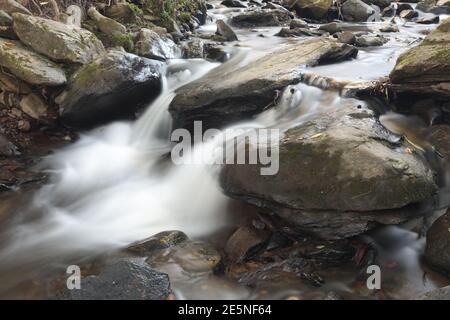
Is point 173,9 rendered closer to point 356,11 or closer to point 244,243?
point 356,11

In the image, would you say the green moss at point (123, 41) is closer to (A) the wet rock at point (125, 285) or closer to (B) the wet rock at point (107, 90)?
(B) the wet rock at point (107, 90)

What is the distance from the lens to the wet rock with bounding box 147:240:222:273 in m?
4.13

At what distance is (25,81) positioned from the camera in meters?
6.60

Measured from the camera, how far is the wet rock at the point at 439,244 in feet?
12.6

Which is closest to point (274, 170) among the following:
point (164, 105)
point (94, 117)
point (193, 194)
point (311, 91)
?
point (193, 194)

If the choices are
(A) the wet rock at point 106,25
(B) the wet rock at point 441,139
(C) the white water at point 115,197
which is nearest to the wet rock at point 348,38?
(C) the white water at point 115,197

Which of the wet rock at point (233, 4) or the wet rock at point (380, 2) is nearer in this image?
the wet rock at point (233, 4)

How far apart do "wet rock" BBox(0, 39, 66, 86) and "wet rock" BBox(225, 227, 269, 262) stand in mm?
4175

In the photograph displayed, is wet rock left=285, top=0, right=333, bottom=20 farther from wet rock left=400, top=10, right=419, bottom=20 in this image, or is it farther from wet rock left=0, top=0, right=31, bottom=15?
wet rock left=0, top=0, right=31, bottom=15

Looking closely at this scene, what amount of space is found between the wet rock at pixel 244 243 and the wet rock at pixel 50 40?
4.37 m

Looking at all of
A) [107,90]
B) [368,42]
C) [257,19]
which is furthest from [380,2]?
[107,90]

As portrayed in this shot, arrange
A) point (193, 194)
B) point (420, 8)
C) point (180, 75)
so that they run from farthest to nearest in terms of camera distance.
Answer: point (420, 8) < point (180, 75) < point (193, 194)

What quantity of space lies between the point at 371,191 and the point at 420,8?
16.1 meters
